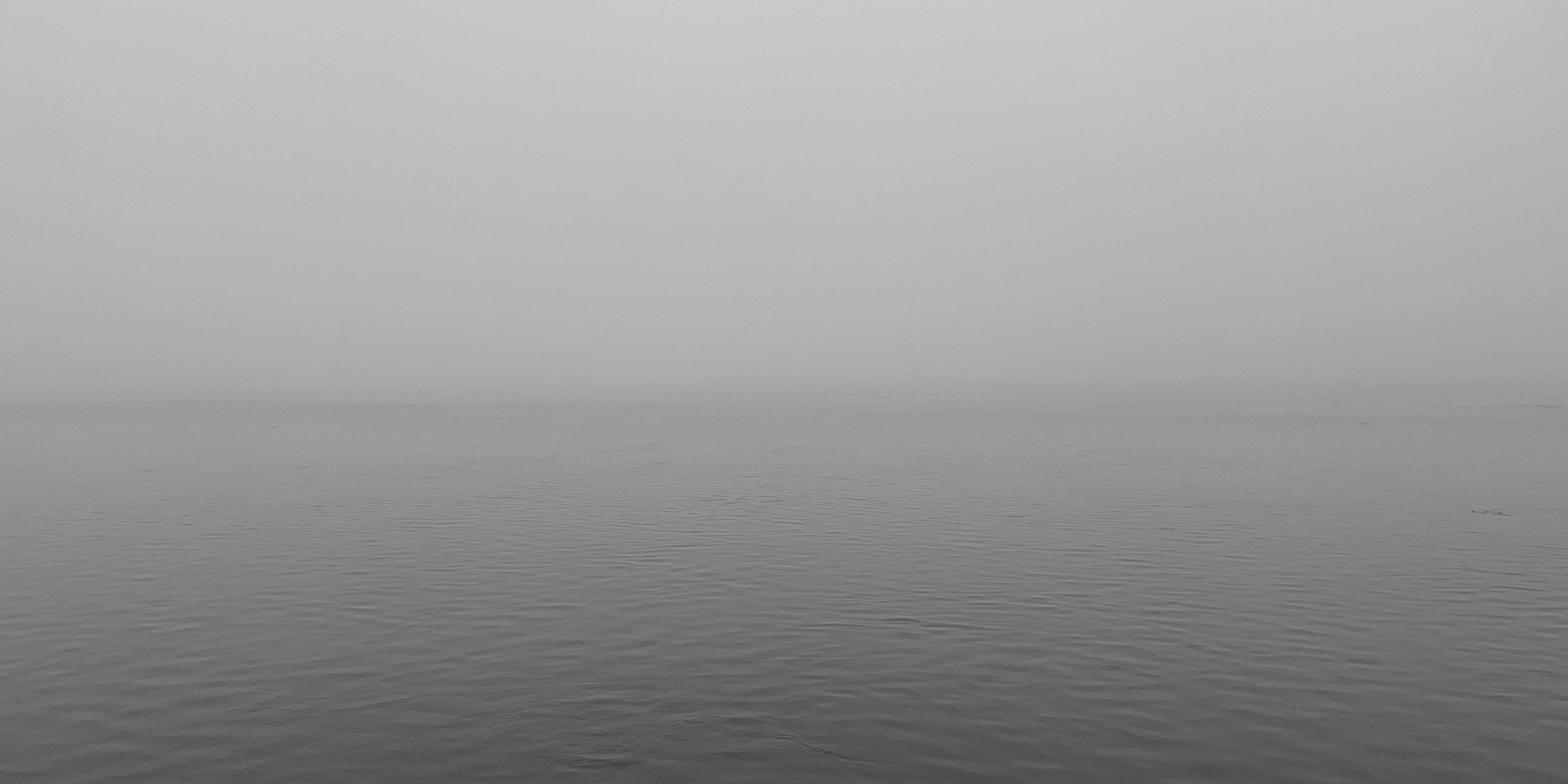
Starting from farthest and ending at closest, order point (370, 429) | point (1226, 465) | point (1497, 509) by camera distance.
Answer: point (370, 429)
point (1226, 465)
point (1497, 509)

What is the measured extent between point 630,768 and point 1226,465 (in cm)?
10006

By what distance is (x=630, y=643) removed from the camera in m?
36.0

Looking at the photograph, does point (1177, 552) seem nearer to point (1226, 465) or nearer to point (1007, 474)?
point (1007, 474)

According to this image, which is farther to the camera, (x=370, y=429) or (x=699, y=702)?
(x=370, y=429)

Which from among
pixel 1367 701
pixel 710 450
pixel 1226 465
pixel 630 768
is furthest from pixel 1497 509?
pixel 710 450

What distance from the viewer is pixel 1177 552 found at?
55375 mm

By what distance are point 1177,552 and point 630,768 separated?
1637 inches

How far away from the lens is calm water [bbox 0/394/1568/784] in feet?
83.9

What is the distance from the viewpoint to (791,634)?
37.6m

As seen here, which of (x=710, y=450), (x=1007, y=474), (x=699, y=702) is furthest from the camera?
(x=710, y=450)

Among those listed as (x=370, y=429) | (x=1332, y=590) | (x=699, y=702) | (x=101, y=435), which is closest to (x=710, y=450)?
(x=370, y=429)

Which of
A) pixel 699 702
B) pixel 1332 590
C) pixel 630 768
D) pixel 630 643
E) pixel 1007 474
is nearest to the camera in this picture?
pixel 630 768

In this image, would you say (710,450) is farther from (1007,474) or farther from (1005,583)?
(1005,583)

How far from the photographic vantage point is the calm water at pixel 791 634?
25.6 meters
